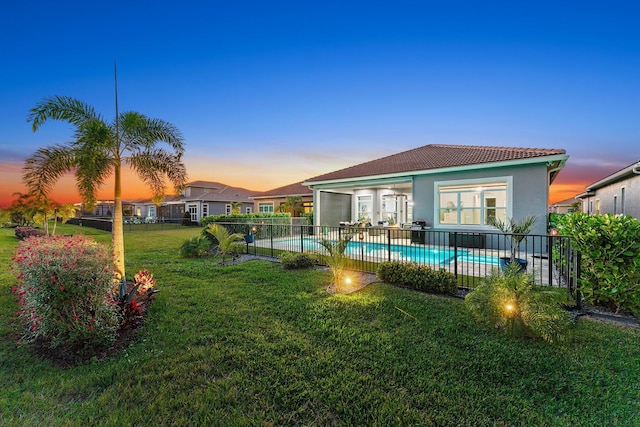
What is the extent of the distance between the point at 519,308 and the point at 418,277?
218 cm

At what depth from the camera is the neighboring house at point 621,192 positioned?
1120 centimetres

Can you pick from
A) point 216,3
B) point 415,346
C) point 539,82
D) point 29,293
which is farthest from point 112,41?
point 539,82

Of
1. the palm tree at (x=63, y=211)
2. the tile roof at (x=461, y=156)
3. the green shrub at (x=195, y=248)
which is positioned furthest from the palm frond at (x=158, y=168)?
the palm tree at (x=63, y=211)

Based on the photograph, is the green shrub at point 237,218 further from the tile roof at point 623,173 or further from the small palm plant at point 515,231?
the tile roof at point 623,173

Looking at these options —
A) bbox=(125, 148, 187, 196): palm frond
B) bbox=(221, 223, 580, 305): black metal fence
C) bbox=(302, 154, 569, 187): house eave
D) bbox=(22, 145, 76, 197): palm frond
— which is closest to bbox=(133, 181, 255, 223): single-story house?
bbox=(302, 154, 569, 187): house eave

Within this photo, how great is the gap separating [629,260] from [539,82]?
9808mm

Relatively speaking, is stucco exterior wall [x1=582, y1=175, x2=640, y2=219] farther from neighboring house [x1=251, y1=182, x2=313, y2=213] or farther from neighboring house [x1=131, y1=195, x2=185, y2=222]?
neighboring house [x1=131, y1=195, x2=185, y2=222]

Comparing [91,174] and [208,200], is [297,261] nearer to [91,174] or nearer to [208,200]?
[91,174]

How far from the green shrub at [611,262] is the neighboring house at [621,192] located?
29.9 ft

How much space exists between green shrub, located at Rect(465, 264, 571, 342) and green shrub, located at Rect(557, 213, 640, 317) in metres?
1.12

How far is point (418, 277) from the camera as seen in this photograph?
5578mm

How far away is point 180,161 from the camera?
23.7 ft

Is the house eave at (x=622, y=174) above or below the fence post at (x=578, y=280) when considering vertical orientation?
above

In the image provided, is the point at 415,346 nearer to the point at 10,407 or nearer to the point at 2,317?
the point at 10,407
